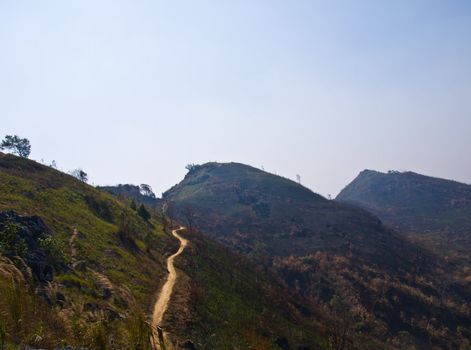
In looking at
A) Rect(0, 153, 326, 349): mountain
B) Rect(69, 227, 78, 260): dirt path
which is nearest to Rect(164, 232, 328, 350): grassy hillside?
Rect(0, 153, 326, 349): mountain

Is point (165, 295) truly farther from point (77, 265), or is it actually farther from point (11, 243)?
point (11, 243)

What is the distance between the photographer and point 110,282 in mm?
30812

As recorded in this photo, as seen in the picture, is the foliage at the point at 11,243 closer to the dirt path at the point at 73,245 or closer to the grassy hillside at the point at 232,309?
the dirt path at the point at 73,245

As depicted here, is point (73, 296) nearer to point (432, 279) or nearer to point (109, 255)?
point (109, 255)

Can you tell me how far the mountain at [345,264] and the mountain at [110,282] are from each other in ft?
26.2

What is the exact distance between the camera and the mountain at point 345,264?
64188 millimetres

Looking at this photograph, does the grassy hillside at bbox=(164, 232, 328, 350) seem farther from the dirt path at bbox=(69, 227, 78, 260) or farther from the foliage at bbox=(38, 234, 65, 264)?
the dirt path at bbox=(69, 227, 78, 260)

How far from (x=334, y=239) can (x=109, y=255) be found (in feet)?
286

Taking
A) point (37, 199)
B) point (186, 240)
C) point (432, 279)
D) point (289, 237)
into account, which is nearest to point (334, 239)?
point (289, 237)

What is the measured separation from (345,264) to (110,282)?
7112 centimetres

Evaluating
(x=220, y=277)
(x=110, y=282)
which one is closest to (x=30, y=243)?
(x=110, y=282)

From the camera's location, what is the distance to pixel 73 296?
954 inches

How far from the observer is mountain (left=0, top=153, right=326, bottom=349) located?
1050cm

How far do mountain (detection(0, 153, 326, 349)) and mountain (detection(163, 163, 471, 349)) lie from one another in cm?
797
